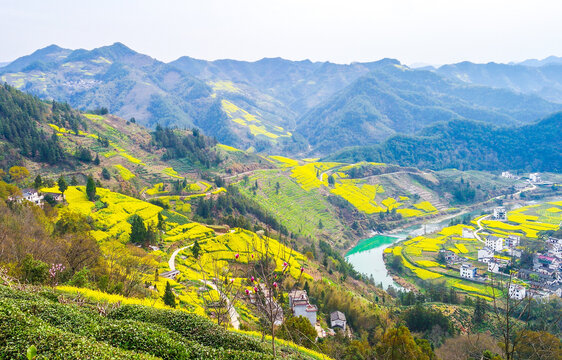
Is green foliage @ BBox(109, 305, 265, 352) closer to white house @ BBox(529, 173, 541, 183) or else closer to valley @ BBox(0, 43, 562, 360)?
valley @ BBox(0, 43, 562, 360)

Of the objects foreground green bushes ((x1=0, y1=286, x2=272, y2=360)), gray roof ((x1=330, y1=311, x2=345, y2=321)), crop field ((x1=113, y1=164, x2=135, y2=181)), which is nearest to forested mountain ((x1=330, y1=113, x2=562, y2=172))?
crop field ((x1=113, y1=164, x2=135, y2=181))

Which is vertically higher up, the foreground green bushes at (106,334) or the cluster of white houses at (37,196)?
the foreground green bushes at (106,334)

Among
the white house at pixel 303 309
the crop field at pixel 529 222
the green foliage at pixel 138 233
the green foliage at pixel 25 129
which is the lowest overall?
the crop field at pixel 529 222

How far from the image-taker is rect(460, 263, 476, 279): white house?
2544 inches

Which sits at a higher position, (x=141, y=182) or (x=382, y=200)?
(x=141, y=182)

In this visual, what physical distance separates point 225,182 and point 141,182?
971 inches

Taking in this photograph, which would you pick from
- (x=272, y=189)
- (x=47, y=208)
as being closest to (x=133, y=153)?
(x=272, y=189)

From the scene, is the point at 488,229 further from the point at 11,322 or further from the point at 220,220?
the point at 11,322

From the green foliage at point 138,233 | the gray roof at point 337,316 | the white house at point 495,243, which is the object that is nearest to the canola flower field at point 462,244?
the white house at point 495,243

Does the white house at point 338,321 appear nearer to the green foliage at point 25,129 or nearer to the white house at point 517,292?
the white house at point 517,292

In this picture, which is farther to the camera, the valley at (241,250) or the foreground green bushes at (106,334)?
the valley at (241,250)

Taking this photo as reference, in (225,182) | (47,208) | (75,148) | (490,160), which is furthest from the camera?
(490,160)

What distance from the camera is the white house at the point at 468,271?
64625 mm

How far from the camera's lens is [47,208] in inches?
1709
